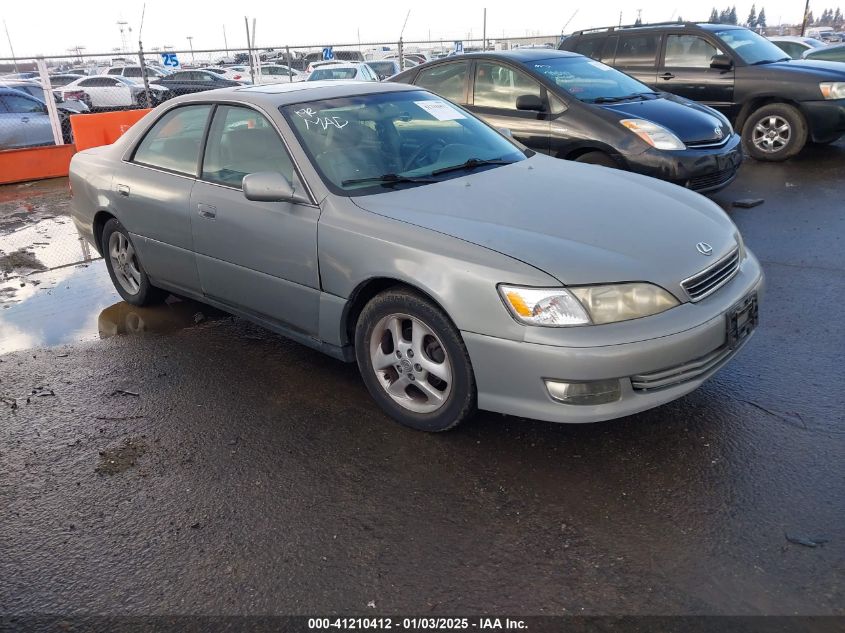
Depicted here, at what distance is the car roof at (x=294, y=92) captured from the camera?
13.3 feet

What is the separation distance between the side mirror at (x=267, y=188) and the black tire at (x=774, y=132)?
305 inches

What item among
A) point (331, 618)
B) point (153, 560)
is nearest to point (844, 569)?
point (331, 618)

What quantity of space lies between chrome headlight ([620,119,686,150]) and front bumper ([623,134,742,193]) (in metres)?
0.08

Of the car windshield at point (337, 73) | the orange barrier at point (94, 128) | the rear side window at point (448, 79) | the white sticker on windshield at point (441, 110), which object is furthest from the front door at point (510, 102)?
the car windshield at point (337, 73)

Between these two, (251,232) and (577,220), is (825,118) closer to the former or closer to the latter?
(577,220)

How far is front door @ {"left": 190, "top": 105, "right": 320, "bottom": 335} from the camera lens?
3.64 metres

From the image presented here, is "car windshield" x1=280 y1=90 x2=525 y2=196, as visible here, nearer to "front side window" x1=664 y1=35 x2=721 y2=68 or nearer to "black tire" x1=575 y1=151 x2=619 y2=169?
"black tire" x1=575 y1=151 x2=619 y2=169

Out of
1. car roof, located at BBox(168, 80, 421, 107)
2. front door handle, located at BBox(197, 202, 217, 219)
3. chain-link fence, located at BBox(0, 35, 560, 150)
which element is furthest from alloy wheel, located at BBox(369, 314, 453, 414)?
chain-link fence, located at BBox(0, 35, 560, 150)

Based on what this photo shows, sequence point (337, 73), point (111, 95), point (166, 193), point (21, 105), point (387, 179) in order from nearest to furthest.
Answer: point (387, 179)
point (166, 193)
point (21, 105)
point (111, 95)
point (337, 73)

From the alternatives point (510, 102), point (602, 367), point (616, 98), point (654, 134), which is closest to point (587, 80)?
point (616, 98)

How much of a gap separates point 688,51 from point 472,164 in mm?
7108

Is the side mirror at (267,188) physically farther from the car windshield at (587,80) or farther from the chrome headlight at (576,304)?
the car windshield at (587,80)

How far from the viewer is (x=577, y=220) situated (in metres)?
3.28

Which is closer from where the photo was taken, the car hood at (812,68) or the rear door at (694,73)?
the car hood at (812,68)
